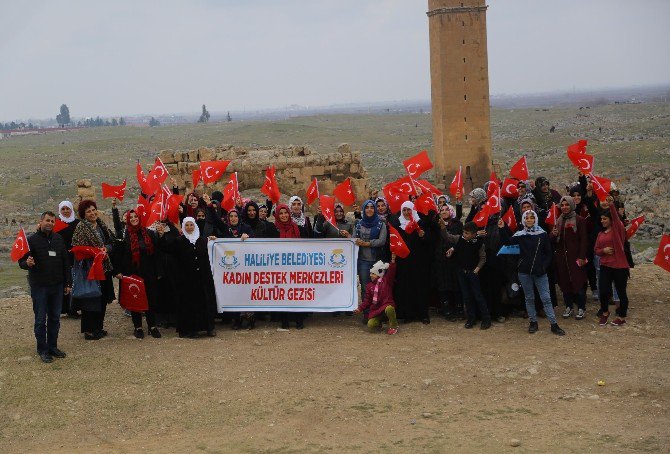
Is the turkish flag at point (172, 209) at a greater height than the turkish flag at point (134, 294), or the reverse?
the turkish flag at point (172, 209)

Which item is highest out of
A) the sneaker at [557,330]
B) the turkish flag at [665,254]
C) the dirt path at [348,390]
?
the turkish flag at [665,254]

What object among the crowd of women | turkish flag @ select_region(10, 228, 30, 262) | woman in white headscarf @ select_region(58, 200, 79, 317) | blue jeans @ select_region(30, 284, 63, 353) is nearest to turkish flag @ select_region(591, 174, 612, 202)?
the crowd of women

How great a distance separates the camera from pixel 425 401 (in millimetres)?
7996

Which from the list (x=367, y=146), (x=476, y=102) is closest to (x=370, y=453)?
(x=476, y=102)

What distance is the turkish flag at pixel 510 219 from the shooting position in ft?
34.4

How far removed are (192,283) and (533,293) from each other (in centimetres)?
393

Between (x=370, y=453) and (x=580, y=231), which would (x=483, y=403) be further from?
(x=580, y=231)

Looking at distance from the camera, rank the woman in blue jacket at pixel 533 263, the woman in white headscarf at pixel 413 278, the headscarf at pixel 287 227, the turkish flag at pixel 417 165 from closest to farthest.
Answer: the woman in blue jacket at pixel 533 263 → the woman in white headscarf at pixel 413 278 → the headscarf at pixel 287 227 → the turkish flag at pixel 417 165

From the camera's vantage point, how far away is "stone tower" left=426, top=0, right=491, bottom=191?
29.9 meters

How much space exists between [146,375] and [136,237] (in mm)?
1905

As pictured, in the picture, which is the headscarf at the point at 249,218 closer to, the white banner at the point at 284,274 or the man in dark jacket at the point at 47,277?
the white banner at the point at 284,274

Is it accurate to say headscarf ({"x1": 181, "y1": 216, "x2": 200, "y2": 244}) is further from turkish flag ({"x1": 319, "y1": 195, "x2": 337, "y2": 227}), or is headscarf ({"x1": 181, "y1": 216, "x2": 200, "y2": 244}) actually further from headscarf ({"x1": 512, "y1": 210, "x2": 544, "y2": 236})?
headscarf ({"x1": 512, "y1": 210, "x2": 544, "y2": 236})

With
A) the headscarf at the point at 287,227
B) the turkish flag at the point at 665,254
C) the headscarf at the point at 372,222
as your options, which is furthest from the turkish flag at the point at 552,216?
the headscarf at the point at 287,227

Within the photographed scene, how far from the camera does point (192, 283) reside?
33.4 feet
